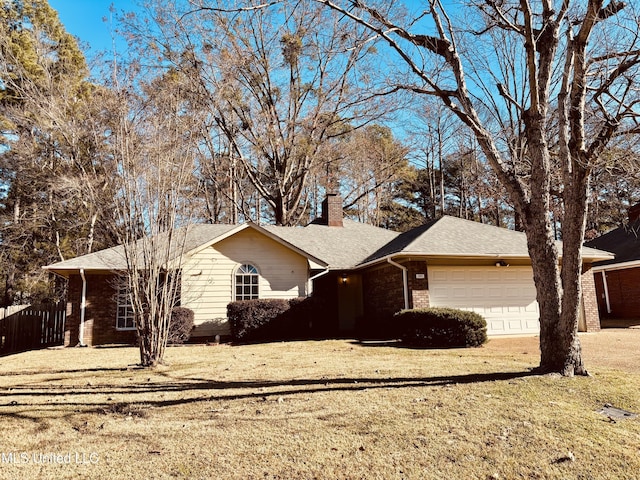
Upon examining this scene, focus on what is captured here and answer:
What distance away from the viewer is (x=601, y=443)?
3754 millimetres

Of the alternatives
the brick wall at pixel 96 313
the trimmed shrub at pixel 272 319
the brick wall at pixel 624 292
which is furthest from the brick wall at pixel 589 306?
the brick wall at pixel 96 313

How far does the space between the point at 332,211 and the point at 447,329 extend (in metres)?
10.5

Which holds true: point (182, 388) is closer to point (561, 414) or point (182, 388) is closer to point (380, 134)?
point (561, 414)

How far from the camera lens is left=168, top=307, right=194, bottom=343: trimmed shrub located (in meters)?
12.5

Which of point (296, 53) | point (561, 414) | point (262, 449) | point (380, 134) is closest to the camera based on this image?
point (262, 449)

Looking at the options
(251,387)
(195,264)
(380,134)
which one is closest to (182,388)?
(251,387)

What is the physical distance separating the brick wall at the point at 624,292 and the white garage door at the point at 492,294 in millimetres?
7383

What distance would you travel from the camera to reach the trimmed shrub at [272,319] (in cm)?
1346

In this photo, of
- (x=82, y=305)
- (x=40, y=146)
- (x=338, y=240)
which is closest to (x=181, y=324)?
(x=82, y=305)

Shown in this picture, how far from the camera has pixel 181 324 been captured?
12.7 metres

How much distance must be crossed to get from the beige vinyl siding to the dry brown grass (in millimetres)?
6085

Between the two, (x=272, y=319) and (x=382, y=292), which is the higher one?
(x=382, y=292)

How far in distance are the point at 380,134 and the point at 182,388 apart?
21701 millimetres

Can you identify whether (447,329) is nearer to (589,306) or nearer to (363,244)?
(589,306)
